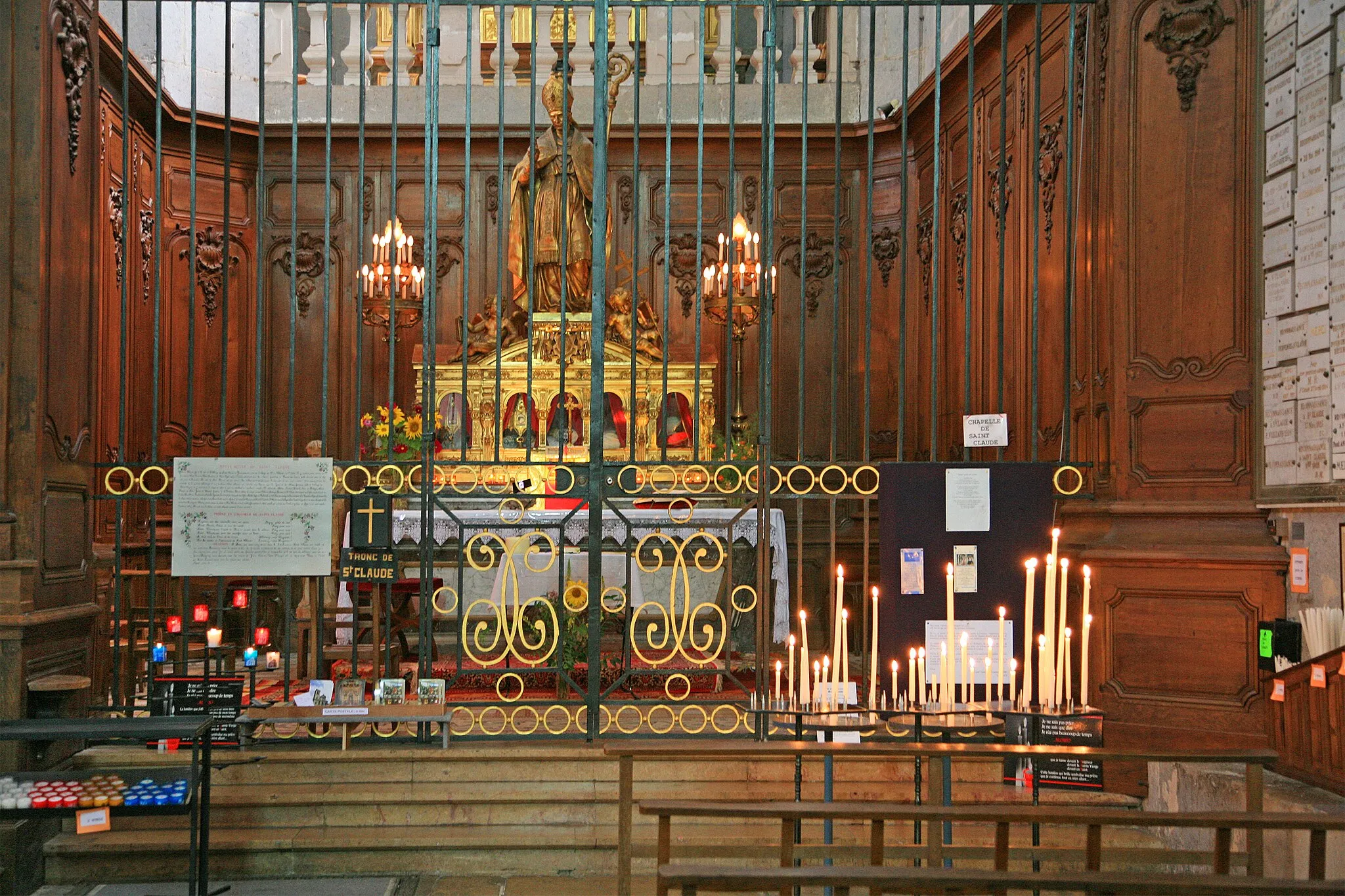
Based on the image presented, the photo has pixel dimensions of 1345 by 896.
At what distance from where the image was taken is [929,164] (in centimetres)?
993

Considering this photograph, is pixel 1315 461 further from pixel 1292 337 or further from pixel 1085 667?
pixel 1085 667

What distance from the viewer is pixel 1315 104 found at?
17.6ft

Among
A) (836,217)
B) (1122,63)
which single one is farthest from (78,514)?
(1122,63)

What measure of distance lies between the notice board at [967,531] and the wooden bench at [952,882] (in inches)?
122

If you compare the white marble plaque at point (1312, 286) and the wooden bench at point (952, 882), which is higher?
the white marble plaque at point (1312, 286)

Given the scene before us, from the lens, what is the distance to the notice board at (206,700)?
5.64m

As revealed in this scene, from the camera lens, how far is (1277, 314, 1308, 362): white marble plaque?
5434 mm

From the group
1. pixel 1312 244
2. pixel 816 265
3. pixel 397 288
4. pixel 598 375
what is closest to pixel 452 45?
pixel 397 288

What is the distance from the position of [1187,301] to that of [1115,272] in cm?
37

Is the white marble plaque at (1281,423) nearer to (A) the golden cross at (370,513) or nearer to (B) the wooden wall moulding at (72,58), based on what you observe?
(A) the golden cross at (370,513)

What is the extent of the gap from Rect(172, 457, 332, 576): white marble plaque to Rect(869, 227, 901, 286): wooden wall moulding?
18.7 feet

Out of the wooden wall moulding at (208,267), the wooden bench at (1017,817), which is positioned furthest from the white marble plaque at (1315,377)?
the wooden wall moulding at (208,267)

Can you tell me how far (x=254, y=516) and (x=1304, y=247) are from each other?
5034 mm

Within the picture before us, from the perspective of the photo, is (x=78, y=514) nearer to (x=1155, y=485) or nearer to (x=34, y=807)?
(x=34, y=807)
